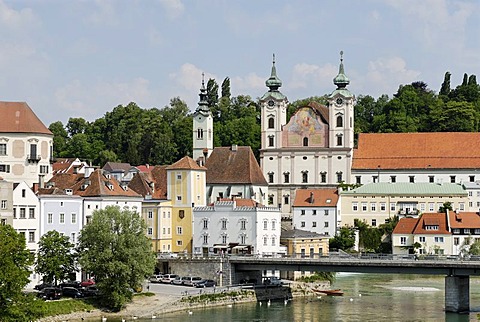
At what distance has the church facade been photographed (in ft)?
349

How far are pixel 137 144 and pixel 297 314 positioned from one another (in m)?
74.3

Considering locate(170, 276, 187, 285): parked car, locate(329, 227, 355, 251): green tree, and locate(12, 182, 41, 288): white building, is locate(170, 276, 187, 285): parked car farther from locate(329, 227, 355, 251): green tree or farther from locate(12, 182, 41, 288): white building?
locate(329, 227, 355, 251): green tree

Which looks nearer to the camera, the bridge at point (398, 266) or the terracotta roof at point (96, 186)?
the bridge at point (398, 266)

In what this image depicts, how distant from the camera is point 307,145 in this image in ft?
354

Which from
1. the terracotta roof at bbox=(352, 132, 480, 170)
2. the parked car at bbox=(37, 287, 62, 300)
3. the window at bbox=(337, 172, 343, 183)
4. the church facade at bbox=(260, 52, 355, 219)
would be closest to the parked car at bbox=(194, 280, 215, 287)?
the parked car at bbox=(37, 287, 62, 300)

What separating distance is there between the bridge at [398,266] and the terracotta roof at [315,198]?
26.5 metres

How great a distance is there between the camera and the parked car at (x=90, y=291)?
60.2 meters

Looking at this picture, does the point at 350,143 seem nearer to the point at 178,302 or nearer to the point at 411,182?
the point at 411,182

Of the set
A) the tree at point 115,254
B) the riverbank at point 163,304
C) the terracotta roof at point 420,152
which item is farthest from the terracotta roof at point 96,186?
the terracotta roof at point 420,152

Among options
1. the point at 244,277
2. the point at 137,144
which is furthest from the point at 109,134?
the point at 244,277

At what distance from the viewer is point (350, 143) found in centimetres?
10644

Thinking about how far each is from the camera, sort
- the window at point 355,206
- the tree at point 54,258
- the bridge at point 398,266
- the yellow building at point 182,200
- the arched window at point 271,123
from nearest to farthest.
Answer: the tree at point 54,258, the bridge at point 398,266, the yellow building at point 182,200, the window at point 355,206, the arched window at point 271,123

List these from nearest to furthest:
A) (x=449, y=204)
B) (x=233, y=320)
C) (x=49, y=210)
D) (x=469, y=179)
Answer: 1. (x=233, y=320)
2. (x=49, y=210)
3. (x=449, y=204)
4. (x=469, y=179)

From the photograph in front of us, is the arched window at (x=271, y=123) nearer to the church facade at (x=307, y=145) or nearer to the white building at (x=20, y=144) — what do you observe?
the church facade at (x=307, y=145)
